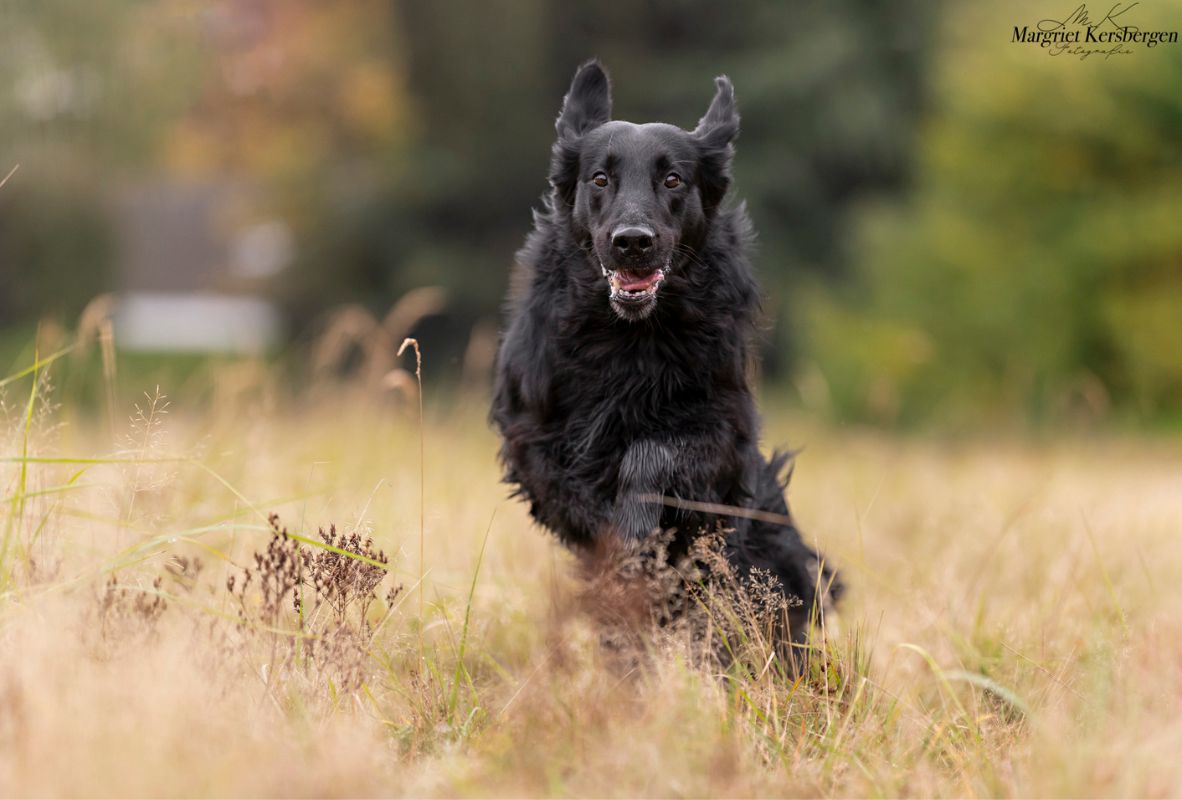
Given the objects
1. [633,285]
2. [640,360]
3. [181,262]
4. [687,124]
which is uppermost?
[687,124]

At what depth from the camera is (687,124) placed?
17.1 meters

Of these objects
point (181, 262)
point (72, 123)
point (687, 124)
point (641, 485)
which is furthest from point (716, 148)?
point (181, 262)

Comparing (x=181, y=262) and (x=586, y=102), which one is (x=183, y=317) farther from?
(x=586, y=102)

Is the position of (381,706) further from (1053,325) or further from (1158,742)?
(1053,325)

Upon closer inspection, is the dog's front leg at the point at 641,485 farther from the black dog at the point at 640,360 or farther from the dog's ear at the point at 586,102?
the dog's ear at the point at 586,102

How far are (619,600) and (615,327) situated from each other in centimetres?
85

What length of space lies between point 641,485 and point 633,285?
59 centimetres

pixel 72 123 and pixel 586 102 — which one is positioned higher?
pixel 72 123

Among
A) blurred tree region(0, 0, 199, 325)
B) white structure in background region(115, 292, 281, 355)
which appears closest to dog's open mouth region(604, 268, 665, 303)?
blurred tree region(0, 0, 199, 325)

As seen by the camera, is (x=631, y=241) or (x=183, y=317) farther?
(x=183, y=317)

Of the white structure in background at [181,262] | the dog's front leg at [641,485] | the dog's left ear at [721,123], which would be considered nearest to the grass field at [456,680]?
the dog's front leg at [641,485]

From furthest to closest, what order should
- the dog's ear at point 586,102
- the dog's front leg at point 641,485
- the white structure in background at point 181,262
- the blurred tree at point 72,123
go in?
the white structure in background at point 181,262 → the blurred tree at point 72,123 → the dog's ear at point 586,102 → the dog's front leg at point 641,485

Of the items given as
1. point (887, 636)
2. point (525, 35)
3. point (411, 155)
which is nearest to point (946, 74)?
point (525, 35)

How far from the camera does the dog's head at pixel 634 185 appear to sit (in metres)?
3.57
